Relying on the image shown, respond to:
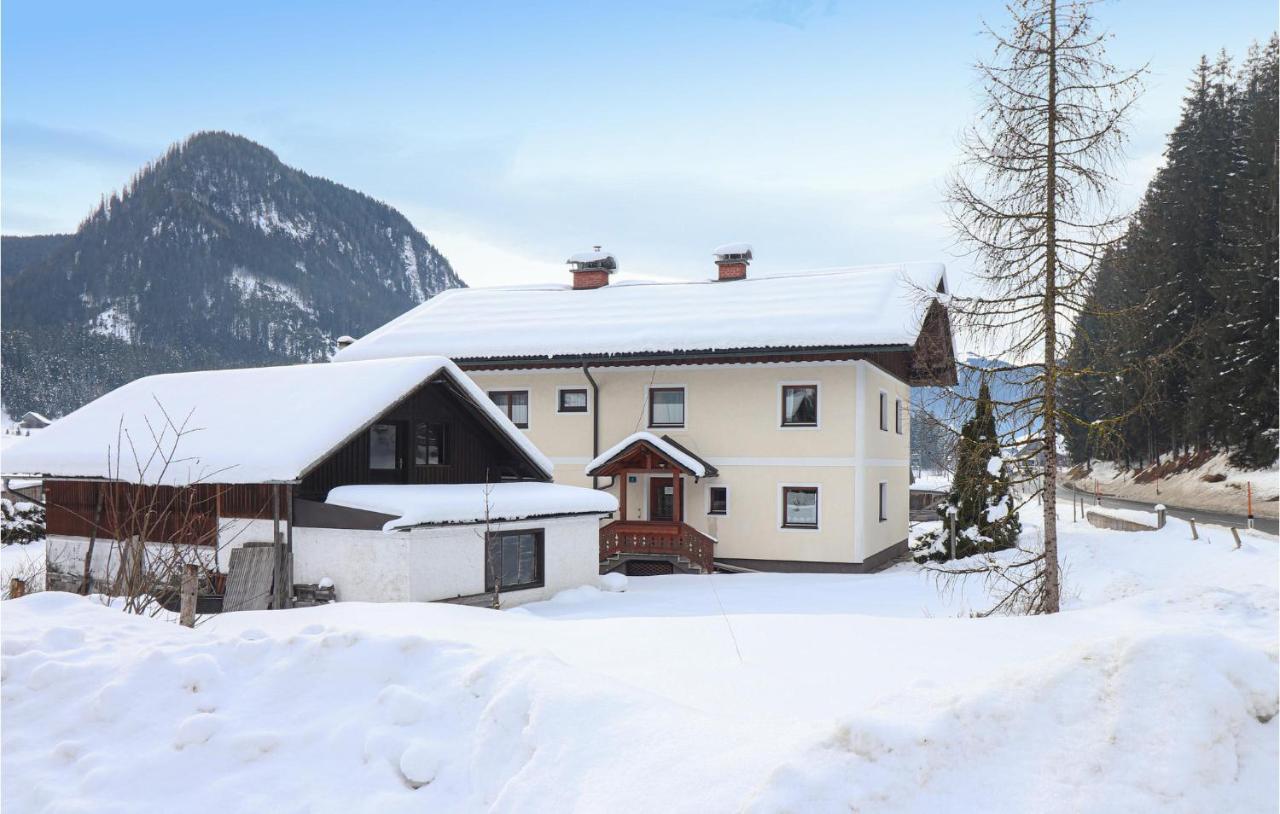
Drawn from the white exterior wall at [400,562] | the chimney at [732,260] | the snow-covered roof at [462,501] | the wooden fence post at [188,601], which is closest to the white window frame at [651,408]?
the snow-covered roof at [462,501]

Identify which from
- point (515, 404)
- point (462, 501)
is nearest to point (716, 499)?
point (515, 404)

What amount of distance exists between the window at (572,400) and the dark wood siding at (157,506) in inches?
425

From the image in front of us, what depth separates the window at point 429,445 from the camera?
19.2 metres

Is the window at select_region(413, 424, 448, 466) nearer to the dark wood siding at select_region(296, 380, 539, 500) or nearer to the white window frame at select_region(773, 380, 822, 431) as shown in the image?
the dark wood siding at select_region(296, 380, 539, 500)

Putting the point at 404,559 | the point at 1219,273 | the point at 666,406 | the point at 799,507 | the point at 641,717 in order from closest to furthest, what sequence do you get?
the point at 641,717
the point at 404,559
the point at 799,507
the point at 666,406
the point at 1219,273

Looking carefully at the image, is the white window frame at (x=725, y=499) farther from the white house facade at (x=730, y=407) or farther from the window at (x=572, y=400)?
the window at (x=572, y=400)

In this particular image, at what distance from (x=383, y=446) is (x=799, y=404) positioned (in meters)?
11.1

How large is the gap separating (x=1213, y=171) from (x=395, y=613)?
160ft

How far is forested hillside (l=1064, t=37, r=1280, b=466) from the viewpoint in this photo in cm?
3575

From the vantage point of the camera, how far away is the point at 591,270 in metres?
32.3

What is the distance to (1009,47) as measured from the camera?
40.6 ft

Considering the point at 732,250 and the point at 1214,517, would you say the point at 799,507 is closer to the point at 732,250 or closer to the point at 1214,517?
the point at 732,250

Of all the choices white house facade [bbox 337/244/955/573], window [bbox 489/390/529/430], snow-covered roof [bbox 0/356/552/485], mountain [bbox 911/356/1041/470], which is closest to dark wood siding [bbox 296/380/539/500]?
snow-covered roof [bbox 0/356/552/485]

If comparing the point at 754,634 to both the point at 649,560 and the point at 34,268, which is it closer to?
the point at 649,560
